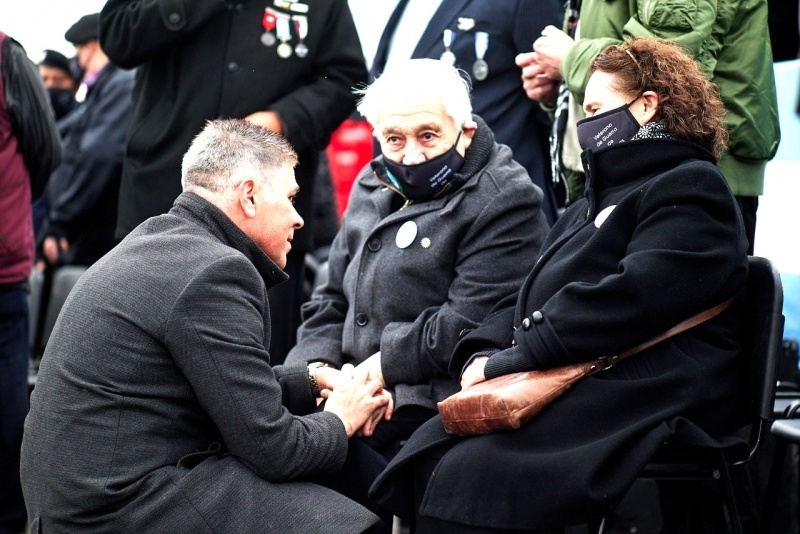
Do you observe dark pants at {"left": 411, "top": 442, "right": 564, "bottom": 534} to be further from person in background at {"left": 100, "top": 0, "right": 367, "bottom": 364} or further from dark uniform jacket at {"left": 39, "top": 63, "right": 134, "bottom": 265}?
dark uniform jacket at {"left": 39, "top": 63, "right": 134, "bottom": 265}

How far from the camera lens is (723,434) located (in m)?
3.34

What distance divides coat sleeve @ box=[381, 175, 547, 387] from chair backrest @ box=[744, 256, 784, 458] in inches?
33.8

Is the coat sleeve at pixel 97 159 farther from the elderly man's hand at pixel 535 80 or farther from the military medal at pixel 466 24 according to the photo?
the elderly man's hand at pixel 535 80

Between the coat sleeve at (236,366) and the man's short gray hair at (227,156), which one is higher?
the man's short gray hair at (227,156)

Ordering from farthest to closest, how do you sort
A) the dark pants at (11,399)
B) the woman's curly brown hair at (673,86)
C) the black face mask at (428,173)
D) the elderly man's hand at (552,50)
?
the dark pants at (11,399), the elderly man's hand at (552,50), the black face mask at (428,173), the woman's curly brown hair at (673,86)

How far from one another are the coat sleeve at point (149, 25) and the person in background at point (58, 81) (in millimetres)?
4312

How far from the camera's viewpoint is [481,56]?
472 cm

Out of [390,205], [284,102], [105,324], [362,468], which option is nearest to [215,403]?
[105,324]

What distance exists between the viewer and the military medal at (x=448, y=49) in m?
4.71

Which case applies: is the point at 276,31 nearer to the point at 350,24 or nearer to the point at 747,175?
the point at 350,24

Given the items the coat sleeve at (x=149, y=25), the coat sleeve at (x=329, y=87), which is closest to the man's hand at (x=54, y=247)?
the coat sleeve at (x=149, y=25)

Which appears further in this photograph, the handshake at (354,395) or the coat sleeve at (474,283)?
the coat sleeve at (474,283)

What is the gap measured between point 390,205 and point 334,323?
478mm

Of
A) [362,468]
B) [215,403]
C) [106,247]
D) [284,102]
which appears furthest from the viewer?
[106,247]
